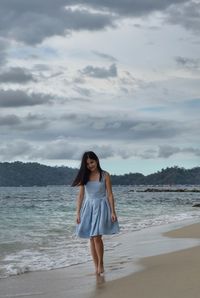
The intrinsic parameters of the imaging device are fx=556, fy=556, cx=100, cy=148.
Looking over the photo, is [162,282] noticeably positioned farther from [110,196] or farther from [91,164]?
[91,164]

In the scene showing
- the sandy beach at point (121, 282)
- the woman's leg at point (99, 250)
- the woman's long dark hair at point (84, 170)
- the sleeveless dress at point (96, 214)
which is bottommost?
the sandy beach at point (121, 282)

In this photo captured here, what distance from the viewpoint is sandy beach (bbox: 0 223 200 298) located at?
255 inches

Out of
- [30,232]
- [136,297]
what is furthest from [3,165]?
[136,297]

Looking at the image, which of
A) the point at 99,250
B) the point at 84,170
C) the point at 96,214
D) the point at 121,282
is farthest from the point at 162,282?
the point at 84,170

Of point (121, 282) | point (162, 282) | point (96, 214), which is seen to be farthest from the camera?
point (96, 214)

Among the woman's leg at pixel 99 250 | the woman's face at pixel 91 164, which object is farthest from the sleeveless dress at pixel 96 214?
the woman's face at pixel 91 164

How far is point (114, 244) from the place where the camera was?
13.4 metres

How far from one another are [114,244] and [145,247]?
1.39m

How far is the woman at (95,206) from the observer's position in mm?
8125

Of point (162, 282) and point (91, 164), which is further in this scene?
point (91, 164)

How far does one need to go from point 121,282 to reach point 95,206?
1372 millimetres

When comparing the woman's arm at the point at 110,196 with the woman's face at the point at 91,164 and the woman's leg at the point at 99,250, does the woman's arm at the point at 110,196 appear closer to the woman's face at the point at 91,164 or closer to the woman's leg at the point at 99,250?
the woman's face at the point at 91,164

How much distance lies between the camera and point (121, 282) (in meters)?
7.21

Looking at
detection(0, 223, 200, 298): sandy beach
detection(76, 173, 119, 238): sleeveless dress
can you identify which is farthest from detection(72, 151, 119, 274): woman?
detection(0, 223, 200, 298): sandy beach
